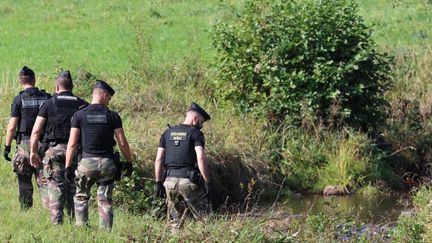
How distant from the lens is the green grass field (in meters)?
10.4

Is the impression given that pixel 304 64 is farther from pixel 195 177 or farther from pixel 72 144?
pixel 72 144

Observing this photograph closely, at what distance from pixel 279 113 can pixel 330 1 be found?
2.67 metres

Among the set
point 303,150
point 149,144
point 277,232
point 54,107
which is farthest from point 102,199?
point 303,150

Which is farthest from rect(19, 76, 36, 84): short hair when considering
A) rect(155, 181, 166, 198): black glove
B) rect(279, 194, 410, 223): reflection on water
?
rect(279, 194, 410, 223): reflection on water

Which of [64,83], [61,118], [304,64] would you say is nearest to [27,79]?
[64,83]

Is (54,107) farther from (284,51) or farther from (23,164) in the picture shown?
(284,51)

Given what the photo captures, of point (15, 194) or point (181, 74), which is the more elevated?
point (181, 74)

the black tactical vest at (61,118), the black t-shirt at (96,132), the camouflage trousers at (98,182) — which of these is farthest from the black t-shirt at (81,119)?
the black tactical vest at (61,118)

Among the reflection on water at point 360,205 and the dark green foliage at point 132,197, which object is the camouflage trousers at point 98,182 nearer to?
the dark green foliage at point 132,197

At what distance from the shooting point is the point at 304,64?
18.8m

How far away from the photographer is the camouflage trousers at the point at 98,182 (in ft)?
34.1

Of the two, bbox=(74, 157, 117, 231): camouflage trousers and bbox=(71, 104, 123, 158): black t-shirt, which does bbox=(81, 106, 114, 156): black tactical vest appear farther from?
bbox=(74, 157, 117, 231): camouflage trousers

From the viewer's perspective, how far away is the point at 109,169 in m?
10.4

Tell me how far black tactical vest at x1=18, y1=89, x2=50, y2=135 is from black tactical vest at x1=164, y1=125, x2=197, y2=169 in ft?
5.91
